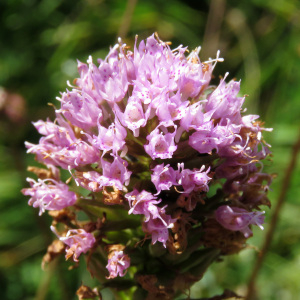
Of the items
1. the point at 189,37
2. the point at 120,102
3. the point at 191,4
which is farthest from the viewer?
the point at 191,4

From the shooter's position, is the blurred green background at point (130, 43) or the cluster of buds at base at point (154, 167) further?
the blurred green background at point (130, 43)

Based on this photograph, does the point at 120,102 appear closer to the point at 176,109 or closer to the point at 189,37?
the point at 176,109

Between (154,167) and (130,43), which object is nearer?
(154,167)

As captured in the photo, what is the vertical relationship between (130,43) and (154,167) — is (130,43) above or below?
above

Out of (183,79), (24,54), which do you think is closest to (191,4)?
(24,54)

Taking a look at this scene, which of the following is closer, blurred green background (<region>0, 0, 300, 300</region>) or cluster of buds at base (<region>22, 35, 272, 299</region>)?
cluster of buds at base (<region>22, 35, 272, 299</region>)
